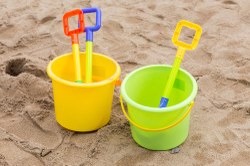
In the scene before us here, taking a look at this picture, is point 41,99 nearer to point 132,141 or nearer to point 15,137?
point 15,137

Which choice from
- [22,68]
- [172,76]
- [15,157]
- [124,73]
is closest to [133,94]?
[172,76]

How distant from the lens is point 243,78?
6.20ft

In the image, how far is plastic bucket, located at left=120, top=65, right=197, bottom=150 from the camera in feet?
4.71

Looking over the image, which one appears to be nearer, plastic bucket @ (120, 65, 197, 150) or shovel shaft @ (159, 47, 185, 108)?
plastic bucket @ (120, 65, 197, 150)

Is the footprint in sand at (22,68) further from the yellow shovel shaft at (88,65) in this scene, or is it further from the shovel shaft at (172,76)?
the shovel shaft at (172,76)

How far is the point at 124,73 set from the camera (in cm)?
196

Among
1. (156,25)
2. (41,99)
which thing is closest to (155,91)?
(41,99)

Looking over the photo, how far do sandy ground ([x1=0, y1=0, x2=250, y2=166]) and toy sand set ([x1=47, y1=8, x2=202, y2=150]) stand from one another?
0.18 ft

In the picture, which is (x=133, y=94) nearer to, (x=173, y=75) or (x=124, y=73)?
(x=173, y=75)

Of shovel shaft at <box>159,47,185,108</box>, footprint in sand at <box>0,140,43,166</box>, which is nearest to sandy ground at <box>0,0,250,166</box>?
footprint in sand at <box>0,140,43,166</box>

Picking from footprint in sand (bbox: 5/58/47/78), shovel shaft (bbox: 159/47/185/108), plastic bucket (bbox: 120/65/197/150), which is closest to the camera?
plastic bucket (bbox: 120/65/197/150)

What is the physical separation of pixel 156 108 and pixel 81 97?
277 mm

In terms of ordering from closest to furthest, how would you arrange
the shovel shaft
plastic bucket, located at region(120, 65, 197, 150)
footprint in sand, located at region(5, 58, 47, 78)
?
plastic bucket, located at region(120, 65, 197, 150) < the shovel shaft < footprint in sand, located at region(5, 58, 47, 78)

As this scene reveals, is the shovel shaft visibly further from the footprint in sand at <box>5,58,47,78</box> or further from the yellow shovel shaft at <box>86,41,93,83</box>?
the footprint in sand at <box>5,58,47,78</box>
